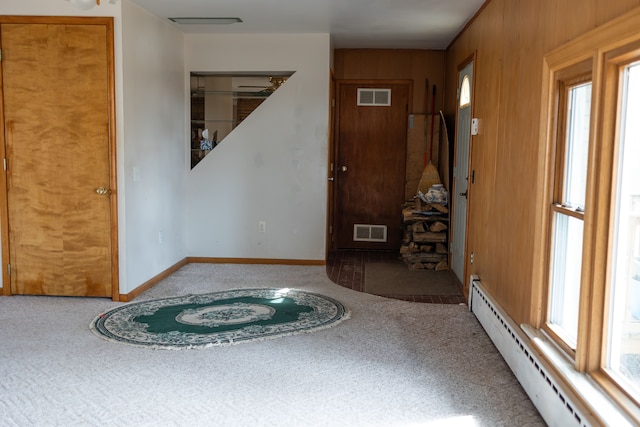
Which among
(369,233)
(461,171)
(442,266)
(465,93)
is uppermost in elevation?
(465,93)

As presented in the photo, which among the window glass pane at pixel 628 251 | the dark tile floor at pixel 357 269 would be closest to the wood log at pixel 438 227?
the dark tile floor at pixel 357 269

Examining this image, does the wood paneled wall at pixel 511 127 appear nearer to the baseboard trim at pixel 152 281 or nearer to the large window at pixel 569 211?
the large window at pixel 569 211

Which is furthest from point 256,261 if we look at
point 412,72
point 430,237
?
point 412,72

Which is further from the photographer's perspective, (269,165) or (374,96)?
(374,96)

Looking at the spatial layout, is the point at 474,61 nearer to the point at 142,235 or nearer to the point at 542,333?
the point at 542,333

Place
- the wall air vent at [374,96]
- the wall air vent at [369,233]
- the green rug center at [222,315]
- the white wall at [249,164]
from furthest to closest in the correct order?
the wall air vent at [369,233]
the wall air vent at [374,96]
the white wall at [249,164]
the green rug center at [222,315]

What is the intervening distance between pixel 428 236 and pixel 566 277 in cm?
321

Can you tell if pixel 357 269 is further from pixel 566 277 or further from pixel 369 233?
pixel 566 277

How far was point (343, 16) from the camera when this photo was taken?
5.23m

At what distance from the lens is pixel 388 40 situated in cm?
639

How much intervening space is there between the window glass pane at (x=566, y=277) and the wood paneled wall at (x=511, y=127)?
177mm

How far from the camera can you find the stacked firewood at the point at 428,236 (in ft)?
20.0

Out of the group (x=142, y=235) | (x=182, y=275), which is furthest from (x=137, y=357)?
(x=182, y=275)

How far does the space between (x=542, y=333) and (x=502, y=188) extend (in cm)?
121
